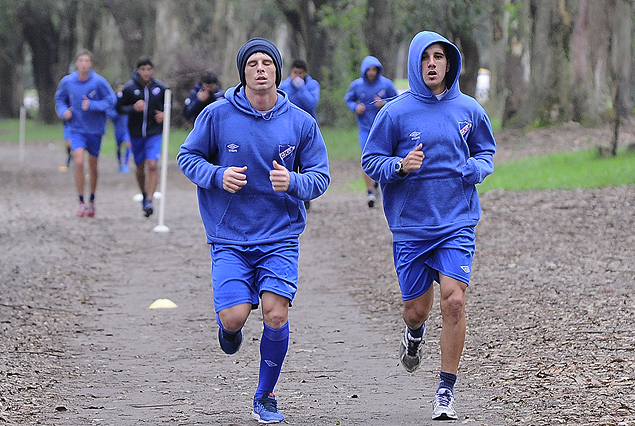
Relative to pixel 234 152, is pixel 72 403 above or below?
below

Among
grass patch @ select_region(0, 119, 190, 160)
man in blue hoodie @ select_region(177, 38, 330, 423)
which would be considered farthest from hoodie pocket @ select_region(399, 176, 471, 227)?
grass patch @ select_region(0, 119, 190, 160)

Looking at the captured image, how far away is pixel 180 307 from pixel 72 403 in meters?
3.18

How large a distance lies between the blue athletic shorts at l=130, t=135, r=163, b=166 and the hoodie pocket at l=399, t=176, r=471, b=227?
30.2 ft

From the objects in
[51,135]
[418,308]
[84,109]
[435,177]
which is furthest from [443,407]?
[51,135]

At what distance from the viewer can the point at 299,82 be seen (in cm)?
1556

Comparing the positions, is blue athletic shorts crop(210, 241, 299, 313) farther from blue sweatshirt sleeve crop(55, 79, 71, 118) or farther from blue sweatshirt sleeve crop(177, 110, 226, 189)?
blue sweatshirt sleeve crop(55, 79, 71, 118)

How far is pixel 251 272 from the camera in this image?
5758mm

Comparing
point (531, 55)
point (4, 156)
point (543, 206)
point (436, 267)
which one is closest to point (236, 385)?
point (436, 267)

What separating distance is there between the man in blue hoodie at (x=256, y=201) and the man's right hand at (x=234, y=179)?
0.33ft

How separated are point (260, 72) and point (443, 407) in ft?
6.71

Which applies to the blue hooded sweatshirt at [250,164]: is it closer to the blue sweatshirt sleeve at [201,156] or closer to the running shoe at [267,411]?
the blue sweatshirt sleeve at [201,156]

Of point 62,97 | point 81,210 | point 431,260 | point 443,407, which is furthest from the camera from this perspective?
point 81,210

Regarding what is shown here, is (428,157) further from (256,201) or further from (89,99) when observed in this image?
(89,99)

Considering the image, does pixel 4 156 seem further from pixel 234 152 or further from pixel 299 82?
pixel 234 152
